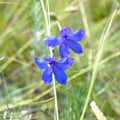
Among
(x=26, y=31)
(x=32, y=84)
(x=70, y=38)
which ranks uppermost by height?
(x=26, y=31)

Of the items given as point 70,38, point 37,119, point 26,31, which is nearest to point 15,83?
point 26,31

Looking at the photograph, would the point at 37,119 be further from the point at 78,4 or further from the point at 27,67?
the point at 78,4

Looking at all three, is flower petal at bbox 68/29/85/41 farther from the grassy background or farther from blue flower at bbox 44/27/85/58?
the grassy background

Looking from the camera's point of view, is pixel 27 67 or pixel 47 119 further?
pixel 27 67

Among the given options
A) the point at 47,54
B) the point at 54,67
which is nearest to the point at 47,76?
the point at 54,67

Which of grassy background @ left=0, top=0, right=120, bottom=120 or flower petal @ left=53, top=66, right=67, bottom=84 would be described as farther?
grassy background @ left=0, top=0, right=120, bottom=120

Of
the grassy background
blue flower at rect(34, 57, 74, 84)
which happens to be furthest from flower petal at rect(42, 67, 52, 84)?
the grassy background

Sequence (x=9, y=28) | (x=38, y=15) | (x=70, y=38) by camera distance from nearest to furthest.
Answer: (x=70, y=38) → (x=38, y=15) → (x=9, y=28)
